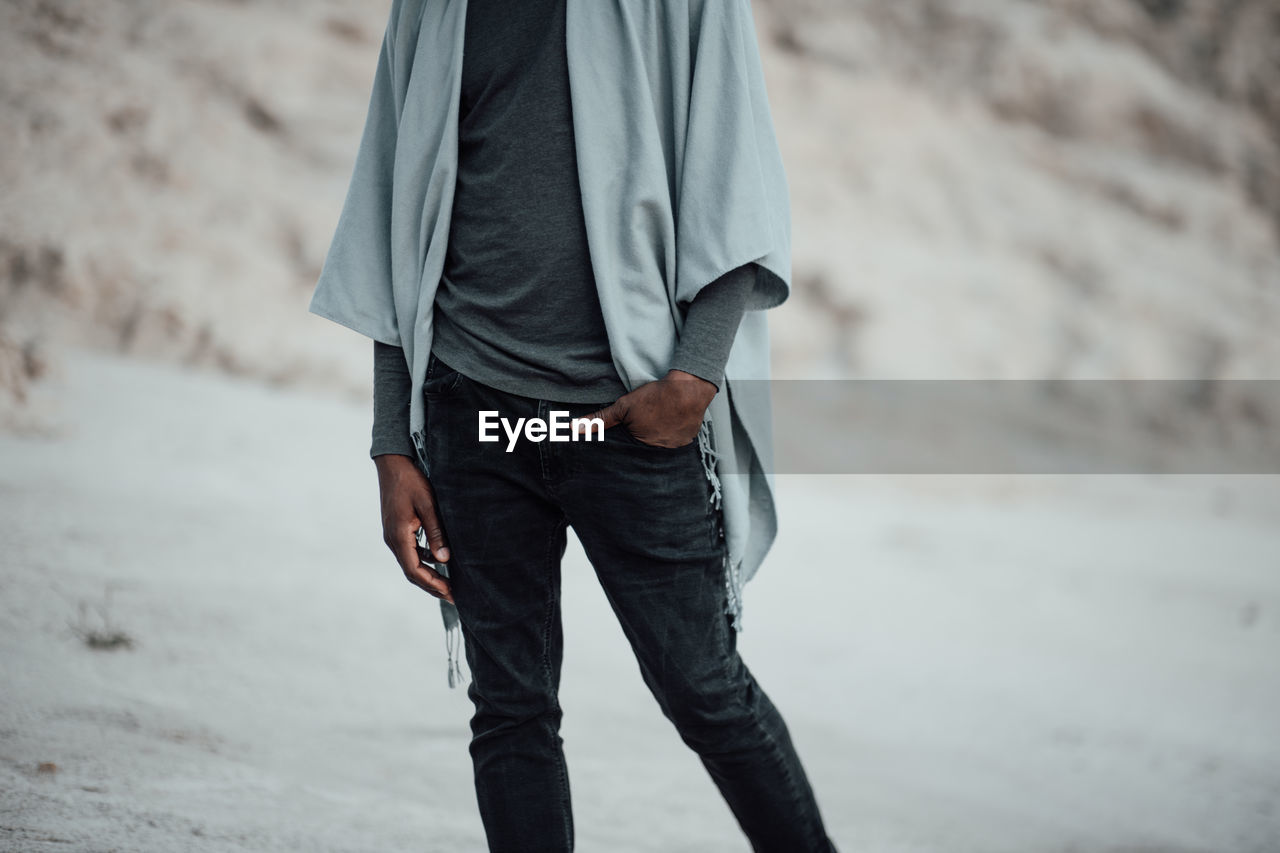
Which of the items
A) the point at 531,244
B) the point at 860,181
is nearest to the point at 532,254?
the point at 531,244

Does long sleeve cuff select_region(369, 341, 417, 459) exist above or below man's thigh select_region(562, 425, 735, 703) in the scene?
above

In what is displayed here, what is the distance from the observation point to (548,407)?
3.73 feet

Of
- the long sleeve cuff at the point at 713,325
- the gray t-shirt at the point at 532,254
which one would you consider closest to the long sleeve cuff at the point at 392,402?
the gray t-shirt at the point at 532,254

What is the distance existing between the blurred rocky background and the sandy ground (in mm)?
1029

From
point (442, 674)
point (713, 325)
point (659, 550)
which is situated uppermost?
point (713, 325)

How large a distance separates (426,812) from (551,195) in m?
1.30

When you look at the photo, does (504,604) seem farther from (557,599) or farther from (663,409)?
(663,409)

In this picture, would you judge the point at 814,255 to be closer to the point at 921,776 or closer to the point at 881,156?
the point at 881,156

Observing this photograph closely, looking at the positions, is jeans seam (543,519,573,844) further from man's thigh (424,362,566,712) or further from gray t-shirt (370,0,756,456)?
gray t-shirt (370,0,756,456)

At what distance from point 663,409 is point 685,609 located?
0.81ft

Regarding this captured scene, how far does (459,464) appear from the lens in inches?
46.7

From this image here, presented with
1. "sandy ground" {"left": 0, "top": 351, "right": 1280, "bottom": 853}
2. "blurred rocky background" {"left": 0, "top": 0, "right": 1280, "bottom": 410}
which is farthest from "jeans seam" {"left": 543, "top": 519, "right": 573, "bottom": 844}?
→ "blurred rocky background" {"left": 0, "top": 0, "right": 1280, "bottom": 410}

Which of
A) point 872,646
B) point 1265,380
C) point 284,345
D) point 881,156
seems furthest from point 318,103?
point 1265,380

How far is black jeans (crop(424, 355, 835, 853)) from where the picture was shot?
1146mm
